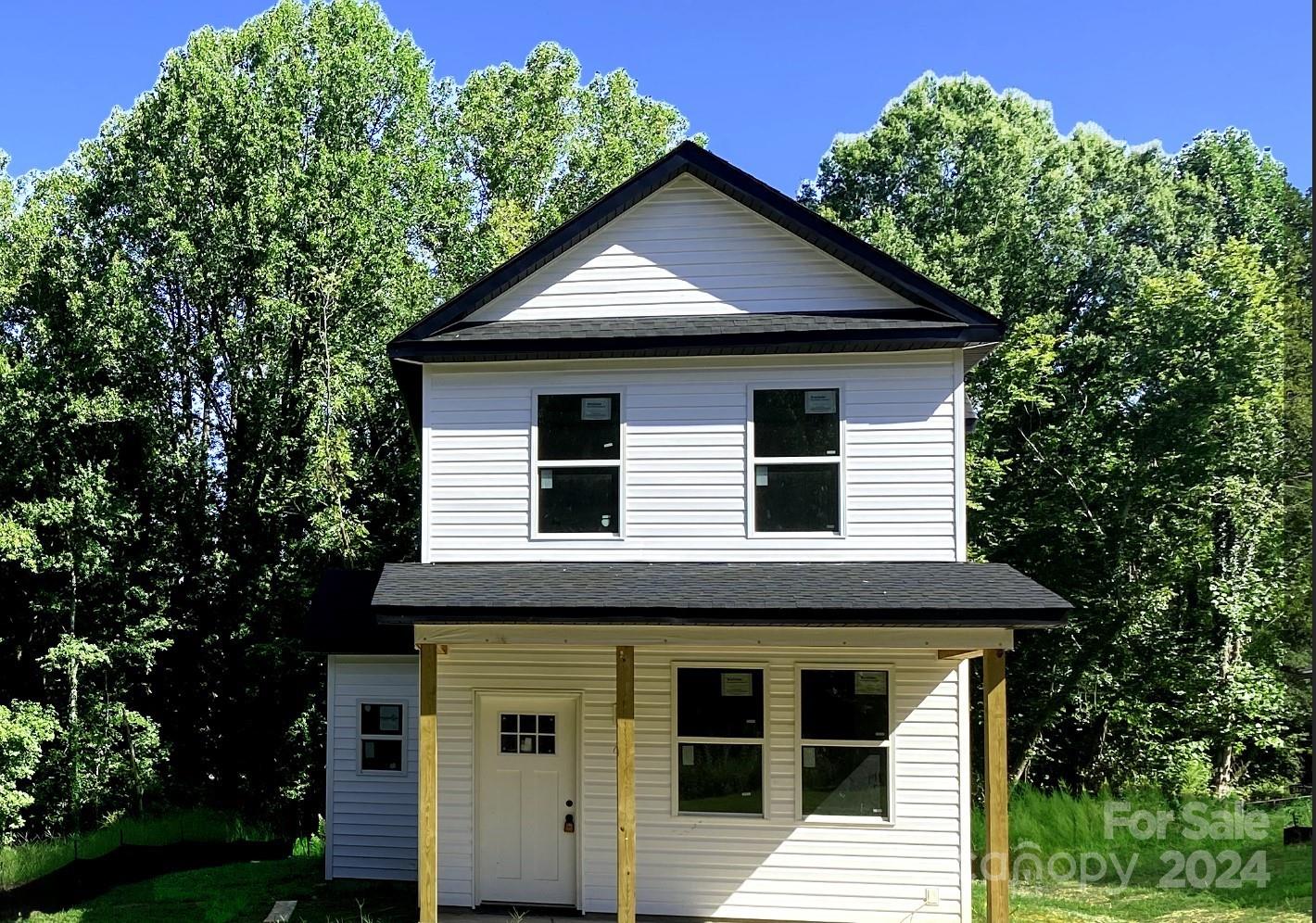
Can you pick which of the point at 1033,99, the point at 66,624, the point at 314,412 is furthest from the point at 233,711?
the point at 1033,99

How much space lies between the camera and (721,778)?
10.1 meters

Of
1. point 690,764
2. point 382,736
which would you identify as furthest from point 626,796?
point 382,736

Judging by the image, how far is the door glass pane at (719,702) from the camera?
10.2 meters

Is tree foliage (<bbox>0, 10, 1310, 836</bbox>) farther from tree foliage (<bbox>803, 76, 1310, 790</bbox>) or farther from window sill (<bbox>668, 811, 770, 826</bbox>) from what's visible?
window sill (<bbox>668, 811, 770, 826</bbox>)

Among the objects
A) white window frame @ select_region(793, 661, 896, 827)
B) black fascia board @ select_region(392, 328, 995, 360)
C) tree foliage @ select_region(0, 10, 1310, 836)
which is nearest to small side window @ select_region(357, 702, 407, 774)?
black fascia board @ select_region(392, 328, 995, 360)

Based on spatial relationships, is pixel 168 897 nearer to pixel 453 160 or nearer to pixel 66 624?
pixel 66 624

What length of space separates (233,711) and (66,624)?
3.24 metres

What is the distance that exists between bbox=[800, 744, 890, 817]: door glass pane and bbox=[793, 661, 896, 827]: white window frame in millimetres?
28

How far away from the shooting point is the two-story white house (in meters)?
9.88

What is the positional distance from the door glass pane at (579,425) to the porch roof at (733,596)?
132 cm

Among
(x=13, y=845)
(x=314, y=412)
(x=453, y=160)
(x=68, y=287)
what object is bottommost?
(x=13, y=845)

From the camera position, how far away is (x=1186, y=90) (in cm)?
1602

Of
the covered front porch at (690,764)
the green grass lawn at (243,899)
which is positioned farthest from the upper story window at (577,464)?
the green grass lawn at (243,899)

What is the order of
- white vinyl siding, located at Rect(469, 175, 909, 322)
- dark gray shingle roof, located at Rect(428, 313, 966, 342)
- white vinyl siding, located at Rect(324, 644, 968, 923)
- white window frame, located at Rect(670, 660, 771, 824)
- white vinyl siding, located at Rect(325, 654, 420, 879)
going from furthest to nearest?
white vinyl siding, located at Rect(325, 654, 420, 879)
white vinyl siding, located at Rect(469, 175, 909, 322)
dark gray shingle roof, located at Rect(428, 313, 966, 342)
white window frame, located at Rect(670, 660, 771, 824)
white vinyl siding, located at Rect(324, 644, 968, 923)
